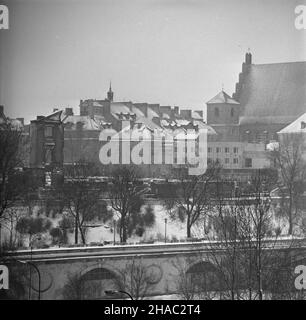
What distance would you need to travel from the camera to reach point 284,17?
21.6 ft

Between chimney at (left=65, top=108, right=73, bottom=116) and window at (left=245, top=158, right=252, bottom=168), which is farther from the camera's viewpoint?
window at (left=245, top=158, right=252, bottom=168)

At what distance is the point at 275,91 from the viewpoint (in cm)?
827

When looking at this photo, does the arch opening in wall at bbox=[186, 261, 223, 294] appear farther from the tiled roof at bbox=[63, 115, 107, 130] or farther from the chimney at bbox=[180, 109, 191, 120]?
the tiled roof at bbox=[63, 115, 107, 130]

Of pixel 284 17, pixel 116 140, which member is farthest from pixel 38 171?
pixel 284 17

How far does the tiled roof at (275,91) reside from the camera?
7.45m

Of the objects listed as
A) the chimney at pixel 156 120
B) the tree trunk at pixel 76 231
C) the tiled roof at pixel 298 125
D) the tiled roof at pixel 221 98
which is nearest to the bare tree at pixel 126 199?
the tree trunk at pixel 76 231

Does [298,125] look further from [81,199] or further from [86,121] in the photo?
[81,199]

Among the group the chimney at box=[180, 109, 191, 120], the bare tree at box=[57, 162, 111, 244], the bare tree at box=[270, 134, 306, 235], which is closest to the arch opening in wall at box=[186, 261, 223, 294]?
the bare tree at box=[270, 134, 306, 235]

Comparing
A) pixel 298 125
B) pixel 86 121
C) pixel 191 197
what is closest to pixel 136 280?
pixel 191 197

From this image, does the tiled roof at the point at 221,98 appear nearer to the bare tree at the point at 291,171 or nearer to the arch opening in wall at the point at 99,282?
the bare tree at the point at 291,171

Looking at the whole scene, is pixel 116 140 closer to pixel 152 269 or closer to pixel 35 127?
pixel 35 127

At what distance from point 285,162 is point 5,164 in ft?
11.2

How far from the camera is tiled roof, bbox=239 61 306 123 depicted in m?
7.45

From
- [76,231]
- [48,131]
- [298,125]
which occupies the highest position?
→ [298,125]
